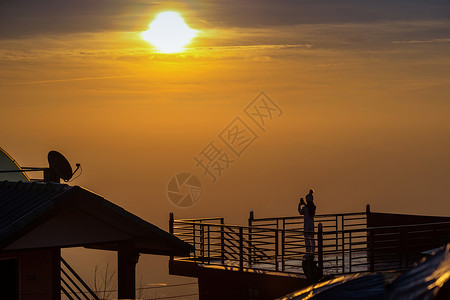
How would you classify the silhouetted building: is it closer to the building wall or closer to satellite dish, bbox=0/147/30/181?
the building wall

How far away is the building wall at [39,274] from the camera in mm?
18641

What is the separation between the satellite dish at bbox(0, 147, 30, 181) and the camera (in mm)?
31638

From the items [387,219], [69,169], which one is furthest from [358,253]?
[69,169]

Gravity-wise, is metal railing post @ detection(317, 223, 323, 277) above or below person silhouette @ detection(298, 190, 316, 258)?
below

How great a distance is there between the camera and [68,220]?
18203 mm

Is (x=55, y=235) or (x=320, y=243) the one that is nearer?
(x=55, y=235)

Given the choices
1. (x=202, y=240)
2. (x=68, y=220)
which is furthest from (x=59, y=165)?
(x=202, y=240)

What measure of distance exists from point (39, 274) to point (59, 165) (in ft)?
14.7

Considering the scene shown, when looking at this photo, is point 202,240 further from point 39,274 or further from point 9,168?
point 39,274

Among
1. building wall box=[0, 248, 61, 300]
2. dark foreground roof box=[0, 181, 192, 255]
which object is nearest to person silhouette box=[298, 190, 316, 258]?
dark foreground roof box=[0, 181, 192, 255]

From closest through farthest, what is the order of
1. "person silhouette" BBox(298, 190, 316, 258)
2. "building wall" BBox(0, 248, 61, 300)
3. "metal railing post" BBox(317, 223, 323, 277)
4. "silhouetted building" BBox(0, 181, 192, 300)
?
"silhouetted building" BBox(0, 181, 192, 300) < "building wall" BBox(0, 248, 61, 300) < "metal railing post" BBox(317, 223, 323, 277) < "person silhouette" BBox(298, 190, 316, 258)

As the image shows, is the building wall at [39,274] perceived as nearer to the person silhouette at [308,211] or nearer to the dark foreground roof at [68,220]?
the dark foreground roof at [68,220]

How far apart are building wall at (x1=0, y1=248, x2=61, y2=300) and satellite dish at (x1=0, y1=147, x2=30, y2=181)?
12.6 metres

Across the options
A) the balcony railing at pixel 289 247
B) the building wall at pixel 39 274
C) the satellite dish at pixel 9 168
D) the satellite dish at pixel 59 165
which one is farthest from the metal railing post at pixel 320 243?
the satellite dish at pixel 9 168
